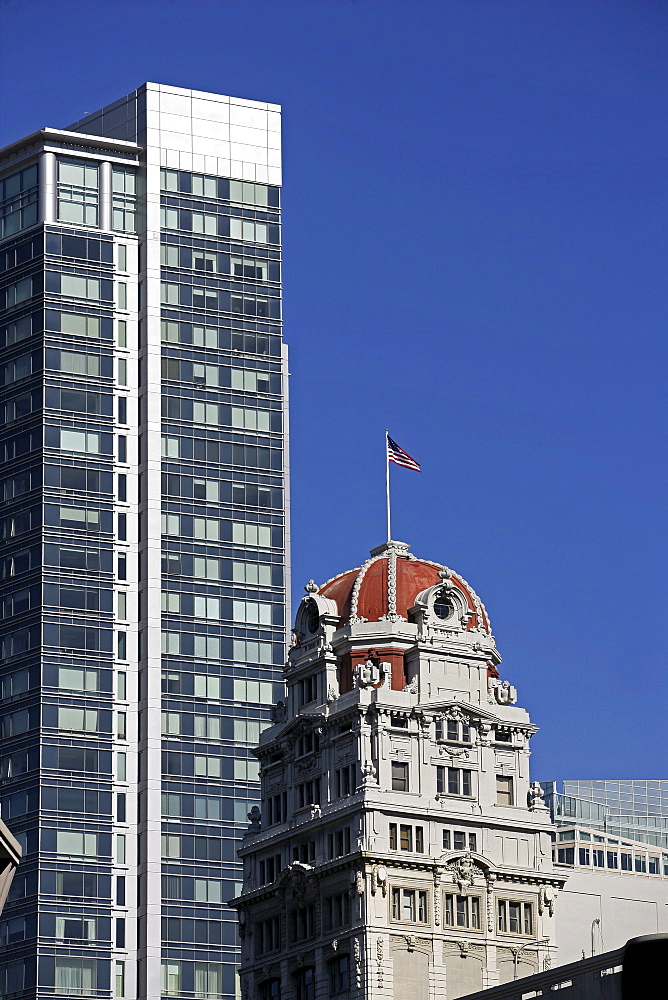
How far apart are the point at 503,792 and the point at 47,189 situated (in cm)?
7482

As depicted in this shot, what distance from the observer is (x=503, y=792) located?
134m

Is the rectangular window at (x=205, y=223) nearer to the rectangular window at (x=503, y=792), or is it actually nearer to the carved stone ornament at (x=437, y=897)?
the rectangular window at (x=503, y=792)

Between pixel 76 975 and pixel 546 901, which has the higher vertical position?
pixel 546 901

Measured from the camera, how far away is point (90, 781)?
165 metres

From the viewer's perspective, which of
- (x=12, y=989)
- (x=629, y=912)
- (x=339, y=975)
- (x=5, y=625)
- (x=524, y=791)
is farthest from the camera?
(x=5, y=625)

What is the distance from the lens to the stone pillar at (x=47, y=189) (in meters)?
177

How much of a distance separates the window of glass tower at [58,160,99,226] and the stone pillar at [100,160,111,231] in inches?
21.5

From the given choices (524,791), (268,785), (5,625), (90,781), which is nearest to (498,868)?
(524,791)

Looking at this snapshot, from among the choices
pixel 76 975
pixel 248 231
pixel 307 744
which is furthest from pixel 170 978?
pixel 248 231

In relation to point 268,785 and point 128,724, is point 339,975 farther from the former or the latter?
point 128,724

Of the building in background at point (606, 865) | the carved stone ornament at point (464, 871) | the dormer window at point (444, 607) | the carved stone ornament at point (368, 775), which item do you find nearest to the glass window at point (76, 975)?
the building in background at point (606, 865)

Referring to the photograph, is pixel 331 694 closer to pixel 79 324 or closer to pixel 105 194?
pixel 79 324

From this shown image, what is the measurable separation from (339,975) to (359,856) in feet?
25.0

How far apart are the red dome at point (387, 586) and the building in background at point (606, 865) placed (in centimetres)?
2091
